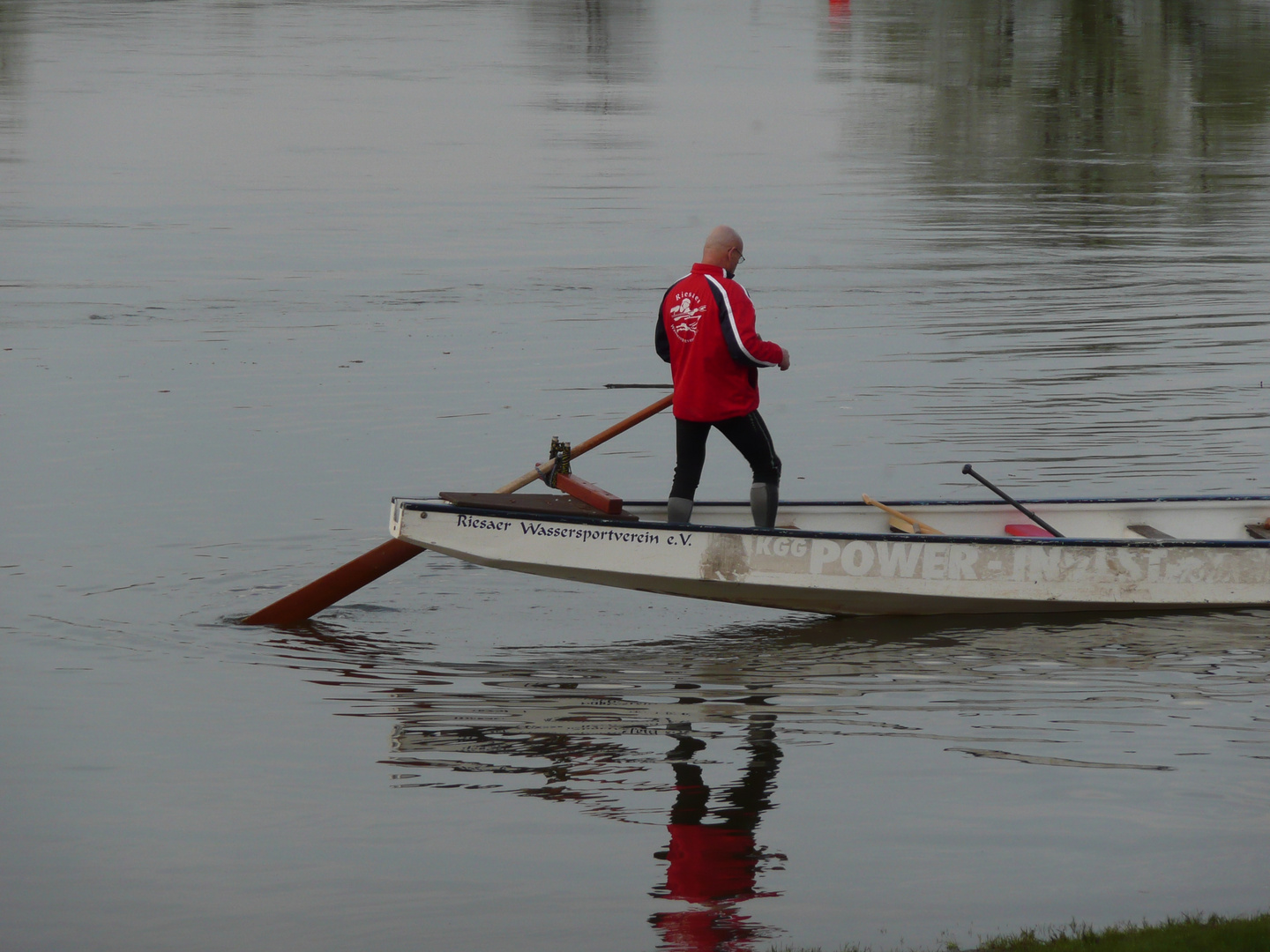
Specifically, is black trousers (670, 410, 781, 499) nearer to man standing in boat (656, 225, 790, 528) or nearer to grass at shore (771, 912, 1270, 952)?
man standing in boat (656, 225, 790, 528)

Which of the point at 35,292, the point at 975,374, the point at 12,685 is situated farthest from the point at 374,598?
the point at 35,292

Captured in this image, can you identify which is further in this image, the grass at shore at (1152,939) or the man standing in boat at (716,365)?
the man standing in boat at (716,365)

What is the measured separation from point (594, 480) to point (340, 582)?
3.75 meters

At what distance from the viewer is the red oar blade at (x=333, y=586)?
1095 centimetres

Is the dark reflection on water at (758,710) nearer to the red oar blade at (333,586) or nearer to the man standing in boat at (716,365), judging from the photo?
the red oar blade at (333,586)

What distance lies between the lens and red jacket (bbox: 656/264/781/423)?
10.1 metres

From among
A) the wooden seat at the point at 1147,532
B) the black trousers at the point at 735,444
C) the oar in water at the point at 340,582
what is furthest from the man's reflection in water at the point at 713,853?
the wooden seat at the point at 1147,532

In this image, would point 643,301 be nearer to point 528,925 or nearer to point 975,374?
point 975,374

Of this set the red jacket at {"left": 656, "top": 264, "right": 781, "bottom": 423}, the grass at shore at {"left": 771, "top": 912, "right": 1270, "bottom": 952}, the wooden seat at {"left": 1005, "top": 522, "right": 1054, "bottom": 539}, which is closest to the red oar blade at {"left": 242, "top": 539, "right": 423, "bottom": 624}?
the red jacket at {"left": 656, "top": 264, "right": 781, "bottom": 423}

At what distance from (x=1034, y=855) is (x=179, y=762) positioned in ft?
12.9

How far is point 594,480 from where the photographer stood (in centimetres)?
1439

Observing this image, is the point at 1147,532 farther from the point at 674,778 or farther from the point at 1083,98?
the point at 1083,98

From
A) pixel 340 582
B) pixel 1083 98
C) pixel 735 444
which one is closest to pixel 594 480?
pixel 340 582

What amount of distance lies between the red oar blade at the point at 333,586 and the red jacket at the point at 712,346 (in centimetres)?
194
